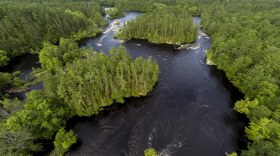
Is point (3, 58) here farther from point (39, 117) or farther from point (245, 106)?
point (245, 106)

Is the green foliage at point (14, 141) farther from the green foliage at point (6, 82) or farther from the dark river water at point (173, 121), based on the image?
the green foliage at point (6, 82)

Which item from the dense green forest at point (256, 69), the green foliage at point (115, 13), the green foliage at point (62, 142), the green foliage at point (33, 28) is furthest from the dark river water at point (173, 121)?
the green foliage at point (115, 13)

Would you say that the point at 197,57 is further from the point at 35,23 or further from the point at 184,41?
the point at 35,23

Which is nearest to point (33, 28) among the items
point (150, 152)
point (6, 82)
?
point (6, 82)

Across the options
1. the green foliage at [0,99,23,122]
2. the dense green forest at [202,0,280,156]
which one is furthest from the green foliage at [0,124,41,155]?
the dense green forest at [202,0,280,156]

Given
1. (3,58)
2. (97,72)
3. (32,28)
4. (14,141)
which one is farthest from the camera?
(32,28)

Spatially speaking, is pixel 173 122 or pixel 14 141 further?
pixel 173 122

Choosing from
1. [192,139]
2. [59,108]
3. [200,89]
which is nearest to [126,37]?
[200,89]
